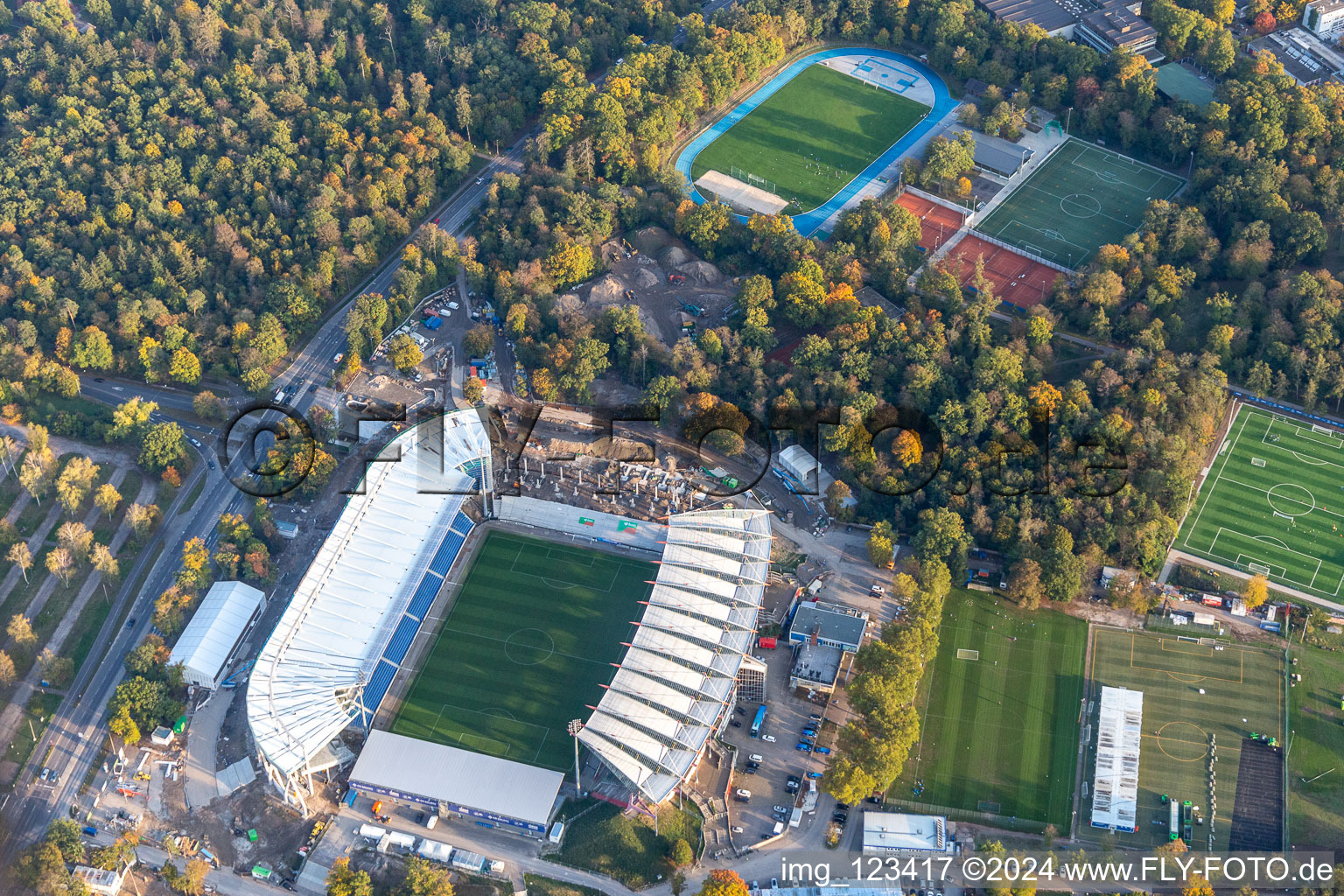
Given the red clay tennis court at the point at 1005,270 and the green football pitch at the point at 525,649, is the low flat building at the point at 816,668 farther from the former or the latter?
the red clay tennis court at the point at 1005,270

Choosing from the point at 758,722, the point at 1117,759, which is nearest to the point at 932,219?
the point at 758,722

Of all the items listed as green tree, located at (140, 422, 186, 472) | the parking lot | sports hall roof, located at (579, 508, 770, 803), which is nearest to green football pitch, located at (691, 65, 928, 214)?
sports hall roof, located at (579, 508, 770, 803)

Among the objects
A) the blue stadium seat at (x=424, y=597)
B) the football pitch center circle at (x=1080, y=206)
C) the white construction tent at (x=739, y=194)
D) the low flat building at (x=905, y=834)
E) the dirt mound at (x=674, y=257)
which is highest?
the football pitch center circle at (x=1080, y=206)

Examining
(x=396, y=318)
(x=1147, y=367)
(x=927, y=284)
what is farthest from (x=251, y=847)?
(x=1147, y=367)

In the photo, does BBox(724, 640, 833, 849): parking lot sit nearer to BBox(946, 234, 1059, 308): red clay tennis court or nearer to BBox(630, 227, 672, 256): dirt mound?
BBox(946, 234, 1059, 308): red clay tennis court

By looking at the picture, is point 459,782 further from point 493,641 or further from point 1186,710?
point 1186,710

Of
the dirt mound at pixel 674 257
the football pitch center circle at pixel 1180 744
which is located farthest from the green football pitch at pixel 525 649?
the football pitch center circle at pixel 1180 744
